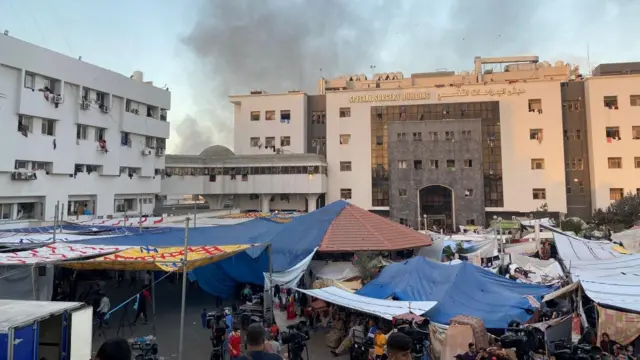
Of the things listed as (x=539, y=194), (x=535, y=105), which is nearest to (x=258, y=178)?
(x=539, y=194)

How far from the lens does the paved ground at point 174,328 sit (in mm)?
9930

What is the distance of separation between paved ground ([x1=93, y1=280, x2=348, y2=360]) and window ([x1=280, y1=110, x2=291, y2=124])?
28.6 meters

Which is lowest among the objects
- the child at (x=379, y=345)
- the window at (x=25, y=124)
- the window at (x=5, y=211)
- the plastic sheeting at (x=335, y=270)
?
the child at (x=379, y=345)

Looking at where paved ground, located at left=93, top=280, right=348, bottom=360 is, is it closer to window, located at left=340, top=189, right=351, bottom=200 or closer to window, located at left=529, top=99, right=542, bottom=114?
window, located at left=340, top=189, right=351, bottom=200

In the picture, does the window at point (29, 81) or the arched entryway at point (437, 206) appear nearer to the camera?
the window at point (29, 81)

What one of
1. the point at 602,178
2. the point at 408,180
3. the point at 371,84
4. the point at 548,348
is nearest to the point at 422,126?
the point at 408,180

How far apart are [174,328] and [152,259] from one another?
9.69 feet

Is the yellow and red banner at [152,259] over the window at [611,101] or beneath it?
beneath

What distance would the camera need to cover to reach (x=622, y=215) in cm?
2744

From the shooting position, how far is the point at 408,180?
3900cm

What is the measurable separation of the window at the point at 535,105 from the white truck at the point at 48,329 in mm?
40370

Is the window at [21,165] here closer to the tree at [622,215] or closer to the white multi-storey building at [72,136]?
the white multi-storey building at [72,136]

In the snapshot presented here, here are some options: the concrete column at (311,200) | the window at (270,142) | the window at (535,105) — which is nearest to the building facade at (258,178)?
the concrete column at (311,200)

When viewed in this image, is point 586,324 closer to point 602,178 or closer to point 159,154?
point 159,154
